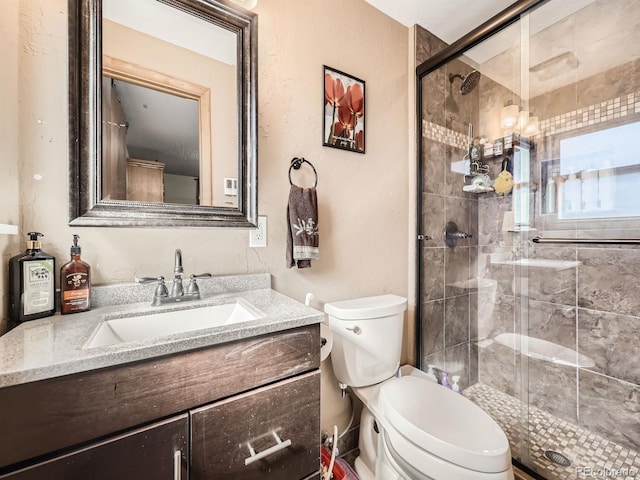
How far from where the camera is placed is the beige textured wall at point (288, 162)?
32.8 inches

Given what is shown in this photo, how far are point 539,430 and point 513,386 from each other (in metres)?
0.28

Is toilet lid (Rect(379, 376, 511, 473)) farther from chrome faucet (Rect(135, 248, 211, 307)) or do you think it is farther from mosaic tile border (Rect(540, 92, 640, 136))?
mosaic tile border (Rect(540, 92, 640, 136))

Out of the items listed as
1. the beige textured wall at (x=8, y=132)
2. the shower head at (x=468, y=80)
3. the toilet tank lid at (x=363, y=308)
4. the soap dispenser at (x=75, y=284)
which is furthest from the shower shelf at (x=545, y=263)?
the beige textured wall at (x=8, y=132)

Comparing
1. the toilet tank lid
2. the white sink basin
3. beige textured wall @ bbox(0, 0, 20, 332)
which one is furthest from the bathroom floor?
beige textured wall @ bbox(0, 0, 20, 332)

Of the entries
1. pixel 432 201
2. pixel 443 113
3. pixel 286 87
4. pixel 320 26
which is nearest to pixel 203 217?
pixel 286 87

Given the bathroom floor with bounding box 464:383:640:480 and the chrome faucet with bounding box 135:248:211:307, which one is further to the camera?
the bathroom floor with bounding box 464:383:640:480

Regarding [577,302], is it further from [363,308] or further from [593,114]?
[363,308]

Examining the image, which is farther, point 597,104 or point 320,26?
point 597,104

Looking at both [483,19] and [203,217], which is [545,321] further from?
[203,217]

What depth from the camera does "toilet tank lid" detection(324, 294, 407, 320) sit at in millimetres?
1202

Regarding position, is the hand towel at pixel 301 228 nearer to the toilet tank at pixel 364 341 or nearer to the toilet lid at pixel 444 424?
the toilet tank at pixel 364 341

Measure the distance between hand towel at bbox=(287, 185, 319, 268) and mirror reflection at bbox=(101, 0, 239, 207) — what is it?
0.25 m

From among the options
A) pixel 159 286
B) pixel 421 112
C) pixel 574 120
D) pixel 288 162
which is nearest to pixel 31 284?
pixel 159 286

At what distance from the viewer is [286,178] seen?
1.24 metres
